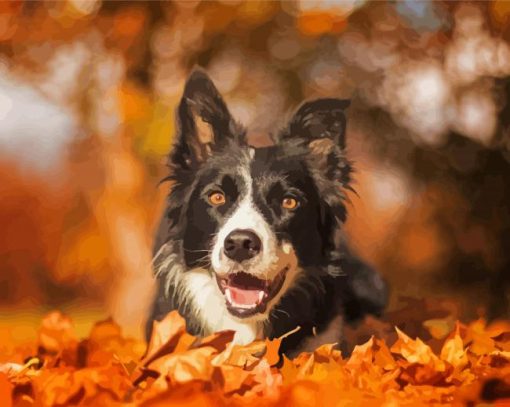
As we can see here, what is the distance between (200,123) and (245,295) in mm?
759

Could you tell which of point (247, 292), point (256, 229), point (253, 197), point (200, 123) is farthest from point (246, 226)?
point (200, 123)

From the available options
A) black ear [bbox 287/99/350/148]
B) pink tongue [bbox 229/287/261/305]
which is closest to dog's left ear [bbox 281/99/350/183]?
black ear [bbox 287/99/350/148]

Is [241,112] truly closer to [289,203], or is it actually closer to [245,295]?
[289,203]

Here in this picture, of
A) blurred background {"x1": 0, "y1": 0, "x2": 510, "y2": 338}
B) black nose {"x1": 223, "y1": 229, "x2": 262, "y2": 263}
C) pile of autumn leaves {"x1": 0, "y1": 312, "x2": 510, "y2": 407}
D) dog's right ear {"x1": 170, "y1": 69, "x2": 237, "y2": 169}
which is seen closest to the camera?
pile of autumn leaves {"x1": 0, "y1": 312, "x2": 510, "y2": 407}

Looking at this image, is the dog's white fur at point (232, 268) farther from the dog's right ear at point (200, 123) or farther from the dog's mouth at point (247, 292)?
the dog's right ear at point (200, 123)

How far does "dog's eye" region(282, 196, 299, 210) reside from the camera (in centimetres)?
236

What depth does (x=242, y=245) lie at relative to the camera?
7.27 ft

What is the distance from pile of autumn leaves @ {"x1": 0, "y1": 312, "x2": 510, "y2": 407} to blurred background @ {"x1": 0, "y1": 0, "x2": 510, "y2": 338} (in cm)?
77

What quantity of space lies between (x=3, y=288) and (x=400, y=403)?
81.1 inches

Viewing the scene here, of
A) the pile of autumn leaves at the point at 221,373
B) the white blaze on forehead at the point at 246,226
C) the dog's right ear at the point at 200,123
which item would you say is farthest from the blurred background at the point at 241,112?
the pile of autumn leaves at the point at 221,373

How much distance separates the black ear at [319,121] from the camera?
2.49 m

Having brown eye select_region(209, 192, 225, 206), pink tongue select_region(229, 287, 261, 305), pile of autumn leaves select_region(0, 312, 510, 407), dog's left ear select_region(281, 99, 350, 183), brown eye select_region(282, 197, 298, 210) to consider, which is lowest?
pile of autumn leaves select_region(0, 312, 510, 407)

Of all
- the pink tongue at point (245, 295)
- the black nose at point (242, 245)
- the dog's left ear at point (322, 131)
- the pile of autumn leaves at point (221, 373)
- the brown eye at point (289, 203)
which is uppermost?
the dog's left ear at point (322, 131)

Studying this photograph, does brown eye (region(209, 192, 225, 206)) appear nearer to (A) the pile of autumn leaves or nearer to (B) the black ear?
(B) the black ear
